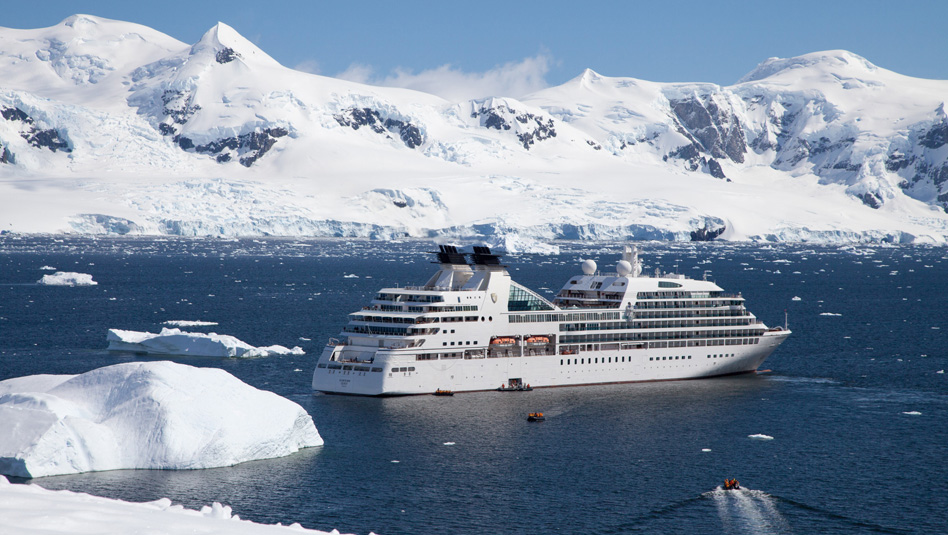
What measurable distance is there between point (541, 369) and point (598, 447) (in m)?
14.9

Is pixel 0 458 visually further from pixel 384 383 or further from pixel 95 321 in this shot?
pixel 95 321

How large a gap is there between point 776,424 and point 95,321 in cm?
5893

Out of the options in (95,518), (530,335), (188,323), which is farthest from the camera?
(188,323)

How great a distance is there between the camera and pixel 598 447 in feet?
152

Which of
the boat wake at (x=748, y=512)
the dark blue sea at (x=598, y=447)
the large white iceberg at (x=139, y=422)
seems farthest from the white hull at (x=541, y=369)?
the boat wake at (x=748, y=512)

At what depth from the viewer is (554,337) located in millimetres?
62312

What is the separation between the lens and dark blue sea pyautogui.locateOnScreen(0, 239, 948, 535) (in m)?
36.7

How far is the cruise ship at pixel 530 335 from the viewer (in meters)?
57.6

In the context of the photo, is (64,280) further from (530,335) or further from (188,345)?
(530,335)

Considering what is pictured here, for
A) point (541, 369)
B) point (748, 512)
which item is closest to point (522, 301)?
point (541, 369)

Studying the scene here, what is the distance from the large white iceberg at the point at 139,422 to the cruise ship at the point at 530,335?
552 inches

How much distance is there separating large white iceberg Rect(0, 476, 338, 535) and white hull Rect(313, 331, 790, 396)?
30.8m

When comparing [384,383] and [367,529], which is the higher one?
[384,383]

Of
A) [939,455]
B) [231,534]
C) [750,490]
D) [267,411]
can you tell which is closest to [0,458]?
[267,411]
